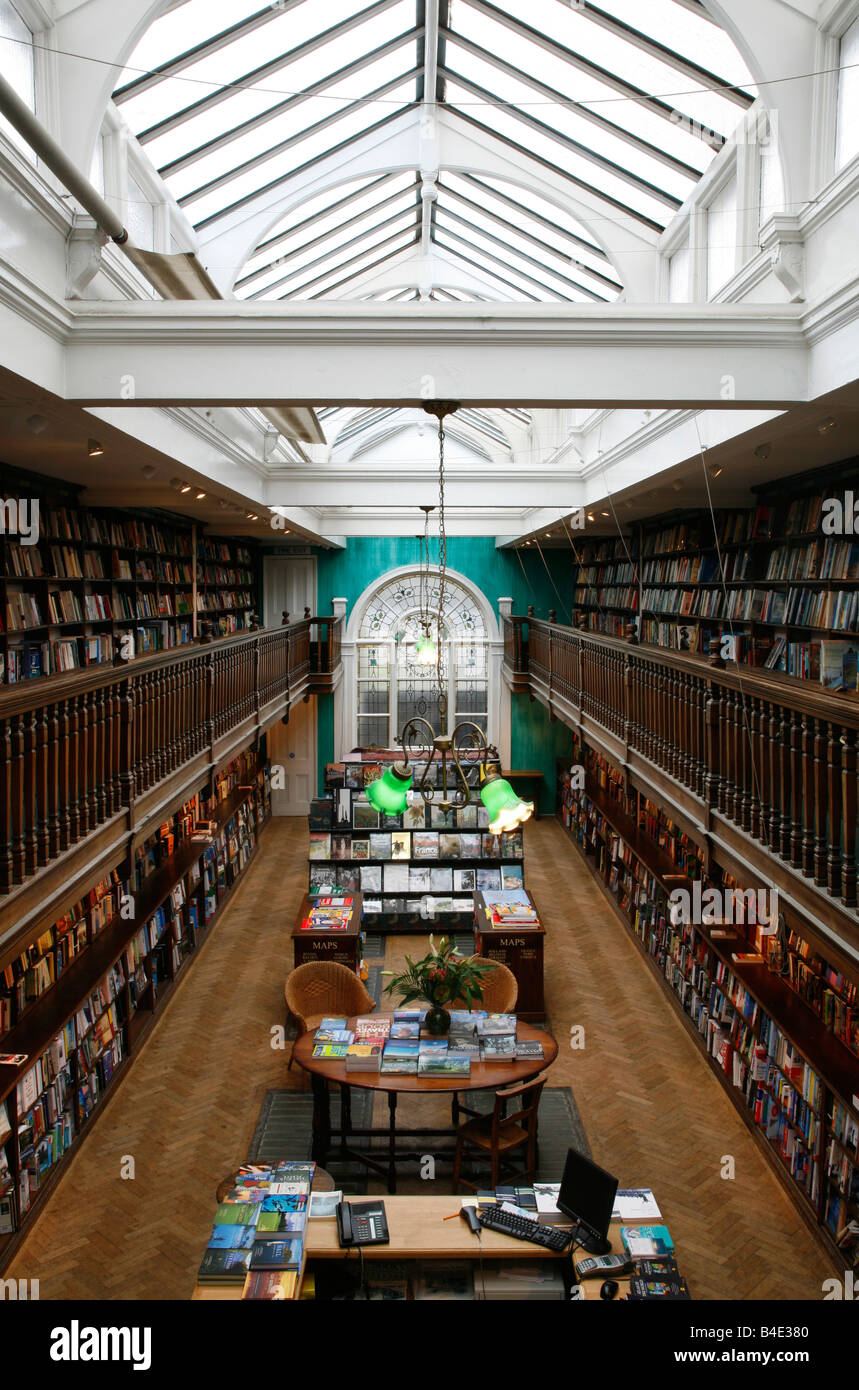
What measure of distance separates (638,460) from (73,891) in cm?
483

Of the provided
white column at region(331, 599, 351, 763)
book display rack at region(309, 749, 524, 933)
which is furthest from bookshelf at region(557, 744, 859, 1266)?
white column at region(331, 599, 351, 763)

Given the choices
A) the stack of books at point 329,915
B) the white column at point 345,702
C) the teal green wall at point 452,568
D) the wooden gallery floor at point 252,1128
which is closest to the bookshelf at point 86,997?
the wooden gallery floor at point 252,1128

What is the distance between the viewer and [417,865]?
31.8ft

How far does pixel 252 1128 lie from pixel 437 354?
4.75 m

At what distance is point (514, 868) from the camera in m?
9.52

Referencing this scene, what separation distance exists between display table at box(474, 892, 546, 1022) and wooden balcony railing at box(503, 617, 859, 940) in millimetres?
1666

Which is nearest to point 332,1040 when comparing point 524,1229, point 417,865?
point 524,1229

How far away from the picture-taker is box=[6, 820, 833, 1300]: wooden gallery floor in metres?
4.54

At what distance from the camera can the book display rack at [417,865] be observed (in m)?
9.53

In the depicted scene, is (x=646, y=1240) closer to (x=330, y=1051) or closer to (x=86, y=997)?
(x=330, y=1051)

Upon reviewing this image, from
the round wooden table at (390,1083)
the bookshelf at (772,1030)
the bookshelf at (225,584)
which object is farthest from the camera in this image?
the bookshelf at (225,584)

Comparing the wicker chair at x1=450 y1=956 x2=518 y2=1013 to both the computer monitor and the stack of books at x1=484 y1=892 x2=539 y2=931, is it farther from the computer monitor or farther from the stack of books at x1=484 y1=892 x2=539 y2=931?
the computer monitor

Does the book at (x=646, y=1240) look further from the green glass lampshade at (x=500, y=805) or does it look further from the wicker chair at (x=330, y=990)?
the wicker chair at (x=330, y=990)

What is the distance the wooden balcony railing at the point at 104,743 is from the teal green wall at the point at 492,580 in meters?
7.23
